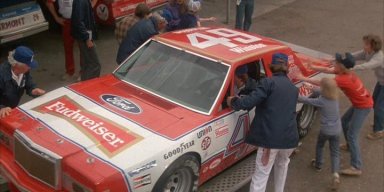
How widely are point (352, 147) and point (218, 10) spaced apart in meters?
7.78

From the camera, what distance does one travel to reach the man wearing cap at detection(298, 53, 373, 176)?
6.25 m

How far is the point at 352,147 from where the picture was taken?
6676mm

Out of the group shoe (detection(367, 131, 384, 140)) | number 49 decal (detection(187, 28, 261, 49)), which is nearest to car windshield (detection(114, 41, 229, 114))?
number 49 decal (detection(187, 28, 261, 49))

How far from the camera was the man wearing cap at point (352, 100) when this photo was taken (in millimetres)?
6246

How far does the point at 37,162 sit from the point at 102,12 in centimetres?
645

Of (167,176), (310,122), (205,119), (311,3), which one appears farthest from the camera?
(311,3)

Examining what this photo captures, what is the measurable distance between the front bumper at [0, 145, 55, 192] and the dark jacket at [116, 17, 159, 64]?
255 cm

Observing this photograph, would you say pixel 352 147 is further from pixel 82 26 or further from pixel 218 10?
pixel 218 10

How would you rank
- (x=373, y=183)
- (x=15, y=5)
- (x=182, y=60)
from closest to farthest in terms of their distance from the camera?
(x=182, y=60) → (x=373, y=183) → (x=15, y=5)

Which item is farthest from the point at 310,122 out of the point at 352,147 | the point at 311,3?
the point at 311,3

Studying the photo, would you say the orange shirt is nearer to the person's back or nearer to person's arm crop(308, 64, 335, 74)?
person's arm crop(308, 64, 335, 74)

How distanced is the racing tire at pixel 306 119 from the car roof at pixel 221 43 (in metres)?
1.13

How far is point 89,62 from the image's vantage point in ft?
27.3

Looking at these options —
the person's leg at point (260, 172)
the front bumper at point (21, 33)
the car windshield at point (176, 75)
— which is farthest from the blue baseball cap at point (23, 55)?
the front bumper at point (21, 33)
